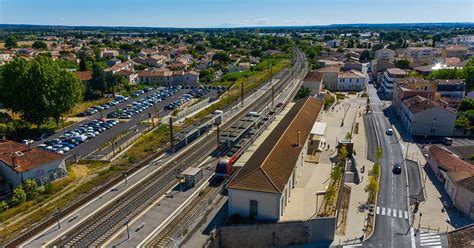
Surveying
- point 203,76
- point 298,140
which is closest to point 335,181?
point 298,140

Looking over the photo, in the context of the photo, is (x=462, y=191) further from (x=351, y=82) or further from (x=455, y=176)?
(x=351, y=82)

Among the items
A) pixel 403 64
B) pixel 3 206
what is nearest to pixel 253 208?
pixel 3 206

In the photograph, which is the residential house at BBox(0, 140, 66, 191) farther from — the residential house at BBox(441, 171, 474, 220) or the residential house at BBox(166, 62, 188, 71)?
the residential house at BBox(166, 62, 188, 71)

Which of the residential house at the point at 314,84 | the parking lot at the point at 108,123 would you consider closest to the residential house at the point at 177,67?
the parking lot at the point at 108,123

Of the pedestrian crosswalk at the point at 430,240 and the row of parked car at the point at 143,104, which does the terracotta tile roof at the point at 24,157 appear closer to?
the row of parked car at the point at 143,104

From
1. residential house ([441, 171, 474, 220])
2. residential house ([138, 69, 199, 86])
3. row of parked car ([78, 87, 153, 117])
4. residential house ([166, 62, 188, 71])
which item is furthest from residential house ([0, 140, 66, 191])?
residential house ([166, 62, 188, 71])

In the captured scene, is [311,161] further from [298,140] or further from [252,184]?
[252,184]
